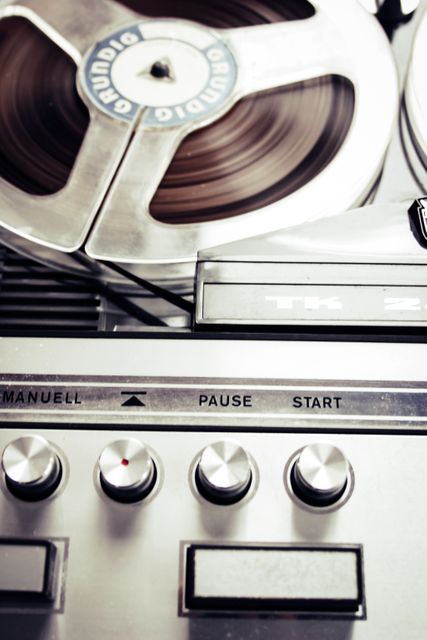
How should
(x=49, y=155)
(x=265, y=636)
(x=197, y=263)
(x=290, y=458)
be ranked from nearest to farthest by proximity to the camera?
(x=265, y=636)
(x=290, y=458)
(x=197, y=263)
(x=49, y=155)

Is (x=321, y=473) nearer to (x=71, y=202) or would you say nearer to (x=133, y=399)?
(x=133, y=399)

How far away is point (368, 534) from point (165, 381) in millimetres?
269

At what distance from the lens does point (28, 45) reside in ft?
3.98

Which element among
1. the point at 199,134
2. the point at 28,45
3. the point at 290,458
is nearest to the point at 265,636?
the point at 290,458

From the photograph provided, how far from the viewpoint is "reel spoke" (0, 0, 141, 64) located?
1.21 m

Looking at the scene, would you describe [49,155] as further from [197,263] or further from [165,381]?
[165,381]

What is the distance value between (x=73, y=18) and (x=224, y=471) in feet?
2.74

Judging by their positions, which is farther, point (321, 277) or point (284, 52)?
point (284, 52)

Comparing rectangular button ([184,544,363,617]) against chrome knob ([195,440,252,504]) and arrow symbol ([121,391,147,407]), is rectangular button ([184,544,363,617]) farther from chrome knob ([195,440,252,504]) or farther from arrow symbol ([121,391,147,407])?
arrow symbol ([121,391,147,407])

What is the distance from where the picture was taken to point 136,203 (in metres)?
1.02

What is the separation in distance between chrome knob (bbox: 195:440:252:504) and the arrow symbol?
12cm

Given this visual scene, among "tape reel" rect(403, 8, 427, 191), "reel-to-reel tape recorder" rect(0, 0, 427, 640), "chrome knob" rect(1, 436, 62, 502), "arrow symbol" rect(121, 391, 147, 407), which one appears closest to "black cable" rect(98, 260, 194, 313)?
"reel-to-reel tape recorder" rect(0, 0, 427, 640)

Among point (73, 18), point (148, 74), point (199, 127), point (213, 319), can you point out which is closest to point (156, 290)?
point (213, 319)

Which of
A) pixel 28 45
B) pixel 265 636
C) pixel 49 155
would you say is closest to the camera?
pixel 265 636
